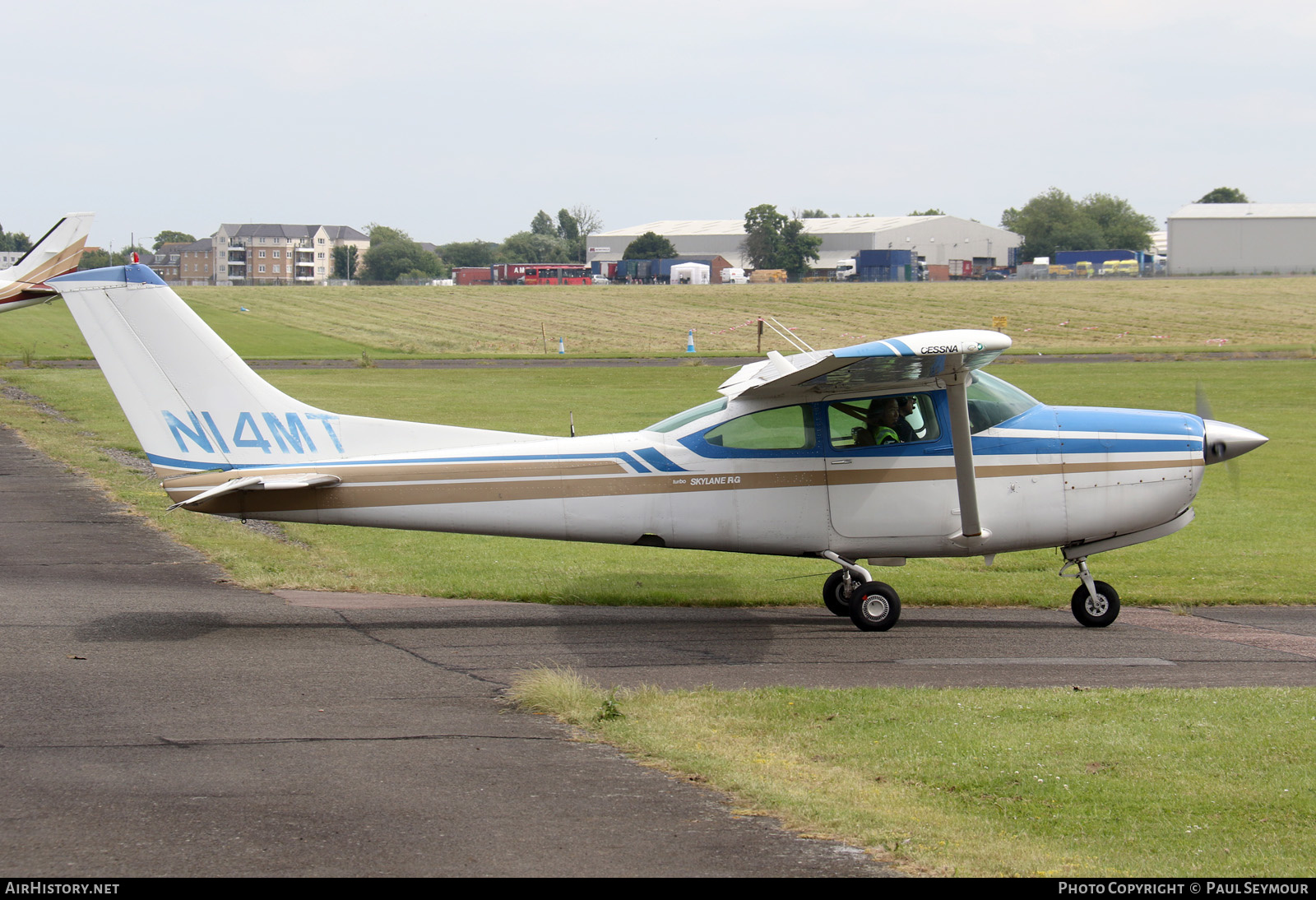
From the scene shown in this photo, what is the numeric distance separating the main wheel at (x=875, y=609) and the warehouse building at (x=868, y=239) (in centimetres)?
14623

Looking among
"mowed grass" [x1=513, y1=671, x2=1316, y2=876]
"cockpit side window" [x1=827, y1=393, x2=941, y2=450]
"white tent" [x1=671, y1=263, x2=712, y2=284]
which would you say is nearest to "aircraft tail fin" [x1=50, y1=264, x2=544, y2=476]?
"mowed grass" [x1=513, y1=671, x2=1316, y2=876]

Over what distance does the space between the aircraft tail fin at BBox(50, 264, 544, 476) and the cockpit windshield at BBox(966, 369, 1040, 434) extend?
498cm

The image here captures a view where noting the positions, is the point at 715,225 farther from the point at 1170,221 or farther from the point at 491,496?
the point at 491,496

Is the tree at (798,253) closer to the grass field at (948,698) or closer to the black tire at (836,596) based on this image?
the grass field at (948,698)

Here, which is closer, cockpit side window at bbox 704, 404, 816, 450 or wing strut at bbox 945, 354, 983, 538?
wing strut at bbox 945, 354, 983, 538

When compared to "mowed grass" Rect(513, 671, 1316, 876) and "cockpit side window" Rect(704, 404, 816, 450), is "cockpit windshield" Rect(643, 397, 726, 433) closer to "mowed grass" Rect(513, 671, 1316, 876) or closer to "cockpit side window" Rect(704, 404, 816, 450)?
"cockpit side window" Rect(704, 404, 816, 450)

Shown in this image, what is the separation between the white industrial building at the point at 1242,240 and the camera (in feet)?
447

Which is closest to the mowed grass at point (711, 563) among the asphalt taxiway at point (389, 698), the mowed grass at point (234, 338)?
the asphalt taxiway at point (389, 698)

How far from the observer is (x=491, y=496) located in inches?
417

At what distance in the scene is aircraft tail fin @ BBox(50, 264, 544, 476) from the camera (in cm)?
1012

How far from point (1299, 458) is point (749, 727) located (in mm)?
18821

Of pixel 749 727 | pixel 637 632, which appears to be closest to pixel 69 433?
pixel 637 632

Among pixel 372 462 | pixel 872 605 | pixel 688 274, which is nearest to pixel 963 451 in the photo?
pixel 872 605

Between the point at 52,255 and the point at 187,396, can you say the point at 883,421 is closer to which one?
the point at 187,396
